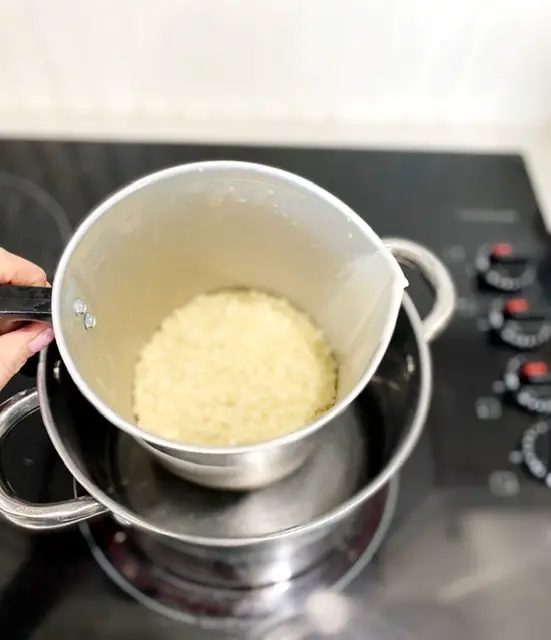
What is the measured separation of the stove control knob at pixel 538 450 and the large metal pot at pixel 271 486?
0.09 meters

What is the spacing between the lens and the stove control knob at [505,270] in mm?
608

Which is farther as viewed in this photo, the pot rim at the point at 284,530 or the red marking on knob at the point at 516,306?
the red marking on knob at the point at 516,306

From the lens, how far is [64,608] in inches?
19.3

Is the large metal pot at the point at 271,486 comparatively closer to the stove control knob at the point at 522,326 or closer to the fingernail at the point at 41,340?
the fingernail at the point at 41,340

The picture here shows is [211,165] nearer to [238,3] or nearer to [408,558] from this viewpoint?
[238,3]

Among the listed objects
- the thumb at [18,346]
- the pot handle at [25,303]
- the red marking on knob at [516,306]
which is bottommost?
the red marking on knob at [516,306]

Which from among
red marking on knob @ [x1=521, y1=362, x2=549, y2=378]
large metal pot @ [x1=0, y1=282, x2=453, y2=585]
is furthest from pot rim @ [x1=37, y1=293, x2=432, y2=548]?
red marking on knob @ [x1=521, y1=362, x2=549, y2=378]

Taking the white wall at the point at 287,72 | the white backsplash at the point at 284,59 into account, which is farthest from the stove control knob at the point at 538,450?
the white backsplash at the point at 284,59

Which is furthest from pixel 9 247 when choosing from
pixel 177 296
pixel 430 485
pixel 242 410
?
pixel 430 485

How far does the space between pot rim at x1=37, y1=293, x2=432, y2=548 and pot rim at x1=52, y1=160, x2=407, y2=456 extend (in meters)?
0.04

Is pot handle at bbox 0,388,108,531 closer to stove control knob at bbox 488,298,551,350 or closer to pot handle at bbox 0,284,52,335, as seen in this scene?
pot handle at bbox 0,284,52,335

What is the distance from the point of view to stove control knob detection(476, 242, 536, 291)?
0.61 meters

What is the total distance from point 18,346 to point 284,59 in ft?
1.28

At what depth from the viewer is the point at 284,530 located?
42 cm
